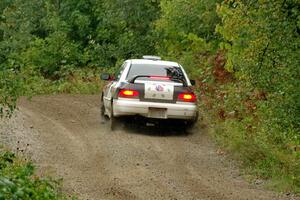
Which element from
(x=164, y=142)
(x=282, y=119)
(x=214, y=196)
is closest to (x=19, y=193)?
(x=214, y=196)

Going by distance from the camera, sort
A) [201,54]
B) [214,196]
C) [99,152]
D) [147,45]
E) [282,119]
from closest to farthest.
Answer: [214,196] < [282,119] < [99,152] < [201,54] < [147,45]

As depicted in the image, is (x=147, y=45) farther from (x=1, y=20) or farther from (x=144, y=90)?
(x=144, y=90)

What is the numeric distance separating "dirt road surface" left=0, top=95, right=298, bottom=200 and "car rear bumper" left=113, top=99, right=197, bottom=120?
48 cm

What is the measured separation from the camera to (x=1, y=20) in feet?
122

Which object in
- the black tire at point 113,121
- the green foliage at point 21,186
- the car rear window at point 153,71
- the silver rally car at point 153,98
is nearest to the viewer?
the green foliage at point 21,186

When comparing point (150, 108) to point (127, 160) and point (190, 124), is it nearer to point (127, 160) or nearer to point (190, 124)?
point (190, 124)

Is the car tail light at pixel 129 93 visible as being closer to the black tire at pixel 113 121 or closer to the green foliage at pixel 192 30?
the black tire at pixel 113 121

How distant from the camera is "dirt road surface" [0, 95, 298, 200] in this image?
10328 mm

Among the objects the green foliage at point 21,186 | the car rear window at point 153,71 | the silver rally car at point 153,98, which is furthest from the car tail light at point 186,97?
the green foliage at point 21,186

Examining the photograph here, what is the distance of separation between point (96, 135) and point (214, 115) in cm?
398

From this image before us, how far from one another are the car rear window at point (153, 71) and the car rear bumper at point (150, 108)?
76 centimetres

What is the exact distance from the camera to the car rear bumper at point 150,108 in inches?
595

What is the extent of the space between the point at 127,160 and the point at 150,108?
2788mm

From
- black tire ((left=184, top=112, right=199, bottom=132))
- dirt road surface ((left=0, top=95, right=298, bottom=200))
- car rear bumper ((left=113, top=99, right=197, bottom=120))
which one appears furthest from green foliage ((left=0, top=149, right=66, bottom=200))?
black tire ((left=184, top=112, right=199, bottom=132))
